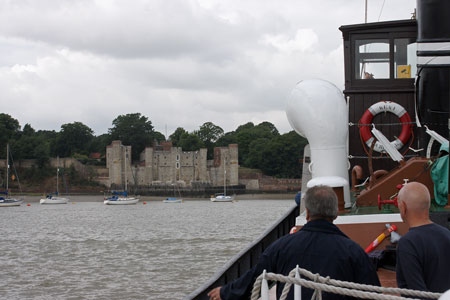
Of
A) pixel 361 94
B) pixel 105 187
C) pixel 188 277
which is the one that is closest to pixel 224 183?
pixel 105 187

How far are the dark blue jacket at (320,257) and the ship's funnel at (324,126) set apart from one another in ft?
9.88

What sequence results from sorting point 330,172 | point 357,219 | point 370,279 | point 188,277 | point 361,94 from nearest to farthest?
point 370,279, point 357,219, point 330,172, point 361,94, point 188,277

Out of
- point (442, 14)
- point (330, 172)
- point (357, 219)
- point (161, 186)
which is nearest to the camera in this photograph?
point (357, 219)

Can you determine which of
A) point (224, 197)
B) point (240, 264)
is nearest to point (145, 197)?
point (224, 197)

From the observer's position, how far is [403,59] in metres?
7.94

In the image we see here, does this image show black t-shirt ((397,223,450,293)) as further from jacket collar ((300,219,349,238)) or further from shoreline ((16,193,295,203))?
shoreline ((16,193,295,203))

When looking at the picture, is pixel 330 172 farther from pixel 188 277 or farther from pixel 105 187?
pixel 105 187

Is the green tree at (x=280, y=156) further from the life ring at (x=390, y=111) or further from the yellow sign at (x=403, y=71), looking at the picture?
the life ring at (x=390, y=111)

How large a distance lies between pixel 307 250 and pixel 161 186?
92.5 meters

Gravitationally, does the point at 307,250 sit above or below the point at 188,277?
above

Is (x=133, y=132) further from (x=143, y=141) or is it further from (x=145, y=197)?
(x=145, y=197)

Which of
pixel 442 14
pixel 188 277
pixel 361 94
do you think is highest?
pixel 442 14

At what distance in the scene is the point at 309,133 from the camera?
19.7ft

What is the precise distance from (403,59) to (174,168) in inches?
3449
